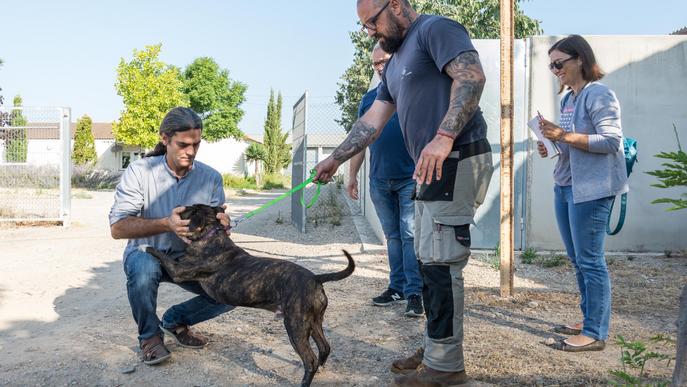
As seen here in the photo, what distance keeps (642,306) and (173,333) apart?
395 centimetres

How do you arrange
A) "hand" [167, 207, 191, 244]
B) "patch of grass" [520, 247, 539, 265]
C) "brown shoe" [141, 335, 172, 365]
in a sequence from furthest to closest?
"patch of grass" [520, 247, 539, 265] → "brown shoe" [141, 335, 172, 365] → "hand" [167, 207, 191, 244]

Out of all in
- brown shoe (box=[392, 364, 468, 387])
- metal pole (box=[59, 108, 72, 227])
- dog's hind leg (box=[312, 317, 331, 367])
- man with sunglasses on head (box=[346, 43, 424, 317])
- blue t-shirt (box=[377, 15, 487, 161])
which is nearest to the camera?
blue t-shirt (box=[377, 15, 487, 161])

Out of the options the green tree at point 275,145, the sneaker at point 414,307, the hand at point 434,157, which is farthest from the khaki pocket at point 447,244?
the green tree at point 275,145

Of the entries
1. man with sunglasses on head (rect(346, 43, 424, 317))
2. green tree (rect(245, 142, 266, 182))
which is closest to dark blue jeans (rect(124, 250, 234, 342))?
man with sunglasses on head (rect(346, 43, 424, 317))

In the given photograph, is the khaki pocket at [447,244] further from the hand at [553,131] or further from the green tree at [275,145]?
the green tree at [275,145]

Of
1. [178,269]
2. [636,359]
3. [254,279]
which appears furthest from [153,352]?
[636,359]

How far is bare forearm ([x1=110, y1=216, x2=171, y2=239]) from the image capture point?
3.40m

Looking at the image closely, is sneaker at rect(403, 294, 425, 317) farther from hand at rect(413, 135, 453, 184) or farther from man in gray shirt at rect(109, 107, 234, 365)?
hand at rect(413, 135, 453, 184)

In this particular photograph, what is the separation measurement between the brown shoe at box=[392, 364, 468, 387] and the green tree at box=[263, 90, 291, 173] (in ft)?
156

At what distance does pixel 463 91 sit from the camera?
8.92 ft

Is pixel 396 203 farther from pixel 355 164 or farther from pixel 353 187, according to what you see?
pixel 355 164

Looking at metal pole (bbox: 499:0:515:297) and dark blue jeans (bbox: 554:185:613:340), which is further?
metal pole (bbox: 499:0:515:297)

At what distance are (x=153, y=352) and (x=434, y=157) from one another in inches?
83.9

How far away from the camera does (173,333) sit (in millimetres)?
3867
